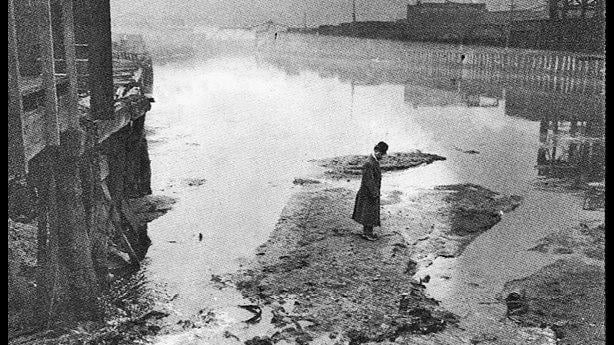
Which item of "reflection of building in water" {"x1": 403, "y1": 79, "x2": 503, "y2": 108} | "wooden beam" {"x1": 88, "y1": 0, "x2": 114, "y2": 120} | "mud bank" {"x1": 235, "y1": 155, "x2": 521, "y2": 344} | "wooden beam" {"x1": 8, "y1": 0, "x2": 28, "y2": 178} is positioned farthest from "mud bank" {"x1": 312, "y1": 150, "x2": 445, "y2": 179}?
"reflection of building in water" {"x1": 403, "y1": 79, "x2": 503, "y2": 108}

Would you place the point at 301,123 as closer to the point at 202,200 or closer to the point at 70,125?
the point at 202,200

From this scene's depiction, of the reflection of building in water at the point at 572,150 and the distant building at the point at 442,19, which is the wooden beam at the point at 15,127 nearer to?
the reflection of building in water at the point at 572,150

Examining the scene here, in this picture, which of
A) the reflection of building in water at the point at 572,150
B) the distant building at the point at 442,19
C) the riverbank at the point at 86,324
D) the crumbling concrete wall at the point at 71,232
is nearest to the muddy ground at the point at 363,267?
the riverbank at the point at 86,324

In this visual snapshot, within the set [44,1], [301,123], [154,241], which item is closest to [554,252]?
[154,241]

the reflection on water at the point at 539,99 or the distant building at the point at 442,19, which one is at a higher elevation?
the distant building at the point at 442,19

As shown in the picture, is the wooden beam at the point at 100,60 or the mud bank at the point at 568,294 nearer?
the mud bank at the point at 568,294

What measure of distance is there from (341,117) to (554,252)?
15.3 metres

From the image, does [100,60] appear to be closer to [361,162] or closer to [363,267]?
[363,267]

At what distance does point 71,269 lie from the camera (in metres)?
5.52

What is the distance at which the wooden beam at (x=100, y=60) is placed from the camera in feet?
21.3

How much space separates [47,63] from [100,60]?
176 cm

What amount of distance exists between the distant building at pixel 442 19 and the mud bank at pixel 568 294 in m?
35.2

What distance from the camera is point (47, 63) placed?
4.88 meters
